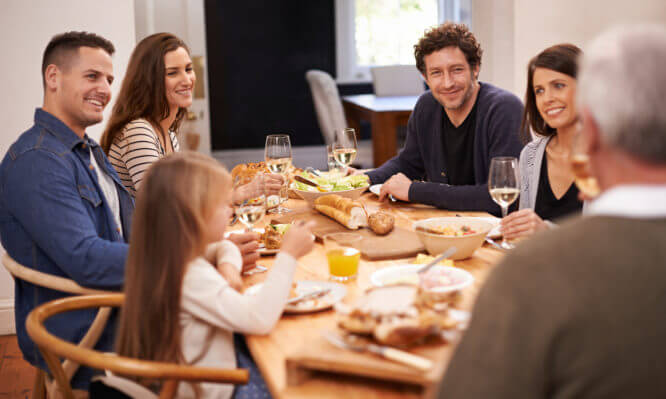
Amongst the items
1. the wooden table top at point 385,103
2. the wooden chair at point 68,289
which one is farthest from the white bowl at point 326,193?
the wooden table top at point 385,103

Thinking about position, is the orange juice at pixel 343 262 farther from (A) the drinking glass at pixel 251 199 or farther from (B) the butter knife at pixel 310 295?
(A) the drinking glass at pixel 251 199

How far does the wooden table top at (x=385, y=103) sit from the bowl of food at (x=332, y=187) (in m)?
2.91

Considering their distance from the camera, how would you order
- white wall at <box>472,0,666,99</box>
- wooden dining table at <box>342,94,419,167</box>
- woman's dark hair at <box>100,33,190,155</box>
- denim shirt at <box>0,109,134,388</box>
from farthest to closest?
wooden dining table at <box>342,94,419,167</box> < white wall at <box>472,0,666,99</box> < woman's dark hair at <box>100,33,190,155</box> < denim shirt at <box>0,109,134,388</box>

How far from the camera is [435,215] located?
2238 mm

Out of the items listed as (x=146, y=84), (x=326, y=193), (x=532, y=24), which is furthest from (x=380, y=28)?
(x=326, y=193)

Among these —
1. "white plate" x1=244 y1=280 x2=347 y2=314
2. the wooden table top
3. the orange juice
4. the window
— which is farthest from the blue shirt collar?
the window

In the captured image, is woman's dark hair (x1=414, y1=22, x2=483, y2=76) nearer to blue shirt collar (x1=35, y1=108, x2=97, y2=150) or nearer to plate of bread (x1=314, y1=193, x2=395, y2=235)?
plate of bread (x1=314, y1=193, x2=395, y2=235)

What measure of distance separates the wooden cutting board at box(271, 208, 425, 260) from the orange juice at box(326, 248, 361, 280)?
0.15ft

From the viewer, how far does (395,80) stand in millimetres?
7066

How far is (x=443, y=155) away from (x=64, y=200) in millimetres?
1730

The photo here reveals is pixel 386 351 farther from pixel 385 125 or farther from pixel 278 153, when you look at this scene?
pixel 385 125

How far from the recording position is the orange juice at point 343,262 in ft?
4.98

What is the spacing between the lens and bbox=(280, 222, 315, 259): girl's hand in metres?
1.33

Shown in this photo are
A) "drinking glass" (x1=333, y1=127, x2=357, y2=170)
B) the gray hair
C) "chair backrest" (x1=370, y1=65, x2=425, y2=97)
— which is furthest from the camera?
"chair backrest" (x1=370, y1=65, x2=425, y2=97)
